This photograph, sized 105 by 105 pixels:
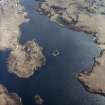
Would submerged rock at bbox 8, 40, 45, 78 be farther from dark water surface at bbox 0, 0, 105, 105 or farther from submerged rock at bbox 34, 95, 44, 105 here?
submerged rock at bbox 34, 95, 44, 105

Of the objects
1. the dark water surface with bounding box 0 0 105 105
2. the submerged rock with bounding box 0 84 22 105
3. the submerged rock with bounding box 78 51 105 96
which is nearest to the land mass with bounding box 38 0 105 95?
the submerged rock with bounding box 78 51 105 96

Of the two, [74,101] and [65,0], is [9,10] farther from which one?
[74,101]

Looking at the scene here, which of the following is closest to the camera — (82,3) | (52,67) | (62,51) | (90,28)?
(52,67)

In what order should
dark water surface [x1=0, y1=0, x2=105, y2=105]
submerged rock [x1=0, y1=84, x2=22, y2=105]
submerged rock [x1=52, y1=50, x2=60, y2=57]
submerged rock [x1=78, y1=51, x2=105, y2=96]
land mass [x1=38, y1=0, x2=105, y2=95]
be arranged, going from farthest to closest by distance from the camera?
submerged rock [x1=52, y1=50, x2=60, y2=57], land mass [x1=38, y1=0, x2=105, y2=95], submerged rock [x1=78, y1=51, x2=105, y2=96], dark water surface [x1=0, y1=0, x2=105, y2=105], submerged rock [x1=0, y1=84, x2=22, y2=105]

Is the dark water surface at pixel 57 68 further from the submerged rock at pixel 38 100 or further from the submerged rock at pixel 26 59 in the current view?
the submerged rock at pixel 26 59

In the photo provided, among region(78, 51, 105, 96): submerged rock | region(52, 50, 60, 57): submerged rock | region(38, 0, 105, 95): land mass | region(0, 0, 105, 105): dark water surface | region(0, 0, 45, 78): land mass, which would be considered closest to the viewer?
region(0, 0, 105, 105): dark water surface

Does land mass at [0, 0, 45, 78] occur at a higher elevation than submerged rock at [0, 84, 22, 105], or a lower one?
higher

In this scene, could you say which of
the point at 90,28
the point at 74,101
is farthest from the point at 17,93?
the point at 90,28
